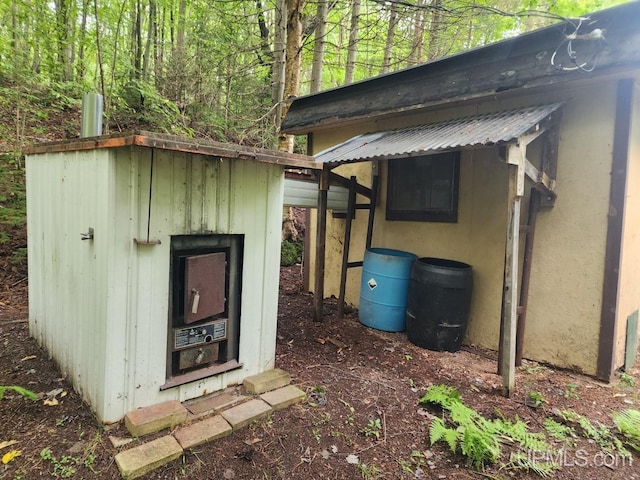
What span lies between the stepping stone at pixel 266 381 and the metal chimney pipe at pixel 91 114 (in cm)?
245

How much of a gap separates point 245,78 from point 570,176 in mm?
8065

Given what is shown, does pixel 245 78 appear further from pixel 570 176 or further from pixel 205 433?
pixel 205 433

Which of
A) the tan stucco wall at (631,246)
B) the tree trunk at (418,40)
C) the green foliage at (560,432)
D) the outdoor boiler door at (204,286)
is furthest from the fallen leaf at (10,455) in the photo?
the tree trunk at (418,40)

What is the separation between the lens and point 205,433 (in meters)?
2.22

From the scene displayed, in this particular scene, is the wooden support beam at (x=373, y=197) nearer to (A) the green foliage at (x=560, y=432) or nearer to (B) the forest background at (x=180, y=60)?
(B) the forest background at (x=180, y=60)

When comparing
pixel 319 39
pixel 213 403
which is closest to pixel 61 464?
pixel 213 403

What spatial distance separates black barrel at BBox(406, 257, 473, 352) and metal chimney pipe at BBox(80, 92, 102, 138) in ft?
11.4

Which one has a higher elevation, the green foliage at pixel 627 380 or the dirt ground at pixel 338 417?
the green foliage at pixel 627 380

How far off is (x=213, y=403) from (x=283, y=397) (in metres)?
0.52

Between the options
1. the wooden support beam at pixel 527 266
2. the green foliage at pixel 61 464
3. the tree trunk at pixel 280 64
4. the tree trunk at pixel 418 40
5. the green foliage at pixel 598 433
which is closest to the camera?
the green foliage at pixel 61 464

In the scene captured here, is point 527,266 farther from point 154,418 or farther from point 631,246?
point 154,418

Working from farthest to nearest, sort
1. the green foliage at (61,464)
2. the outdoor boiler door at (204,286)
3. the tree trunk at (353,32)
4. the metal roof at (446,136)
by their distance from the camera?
the tree trunk at (353,32), the metal roof at (446,136), the outdoor boiler door at (204,286), the green foliage at (61,464)

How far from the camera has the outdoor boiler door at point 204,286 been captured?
8.07 ft

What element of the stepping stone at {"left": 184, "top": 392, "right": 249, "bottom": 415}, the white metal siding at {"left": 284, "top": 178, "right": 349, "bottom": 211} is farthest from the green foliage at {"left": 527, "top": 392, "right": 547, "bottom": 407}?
the white metal siding at {"left": 284, "top": 178, "right": 349, "bottom": 211}
